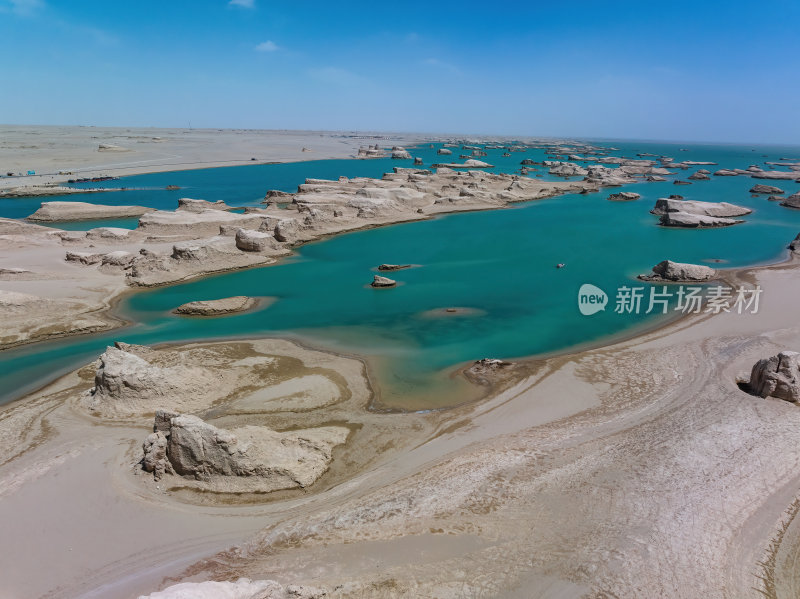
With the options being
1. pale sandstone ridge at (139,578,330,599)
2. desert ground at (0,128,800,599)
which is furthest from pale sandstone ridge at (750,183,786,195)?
pale sandstone ridge at (139,578,330,599)

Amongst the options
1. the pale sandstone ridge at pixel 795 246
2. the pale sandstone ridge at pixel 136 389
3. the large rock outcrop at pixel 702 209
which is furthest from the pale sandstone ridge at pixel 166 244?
the pale sandstone ridge at pixel 795 246

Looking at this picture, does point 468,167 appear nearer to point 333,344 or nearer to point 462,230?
point 462,230

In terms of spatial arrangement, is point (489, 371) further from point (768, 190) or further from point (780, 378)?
point (768, 190)

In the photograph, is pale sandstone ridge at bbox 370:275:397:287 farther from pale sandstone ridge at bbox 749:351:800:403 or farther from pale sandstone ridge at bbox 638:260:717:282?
pale sandstone ridge at bbox 749:351:800:403

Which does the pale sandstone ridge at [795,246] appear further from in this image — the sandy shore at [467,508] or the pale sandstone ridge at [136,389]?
the pale sandstone ridge at [136,389]
